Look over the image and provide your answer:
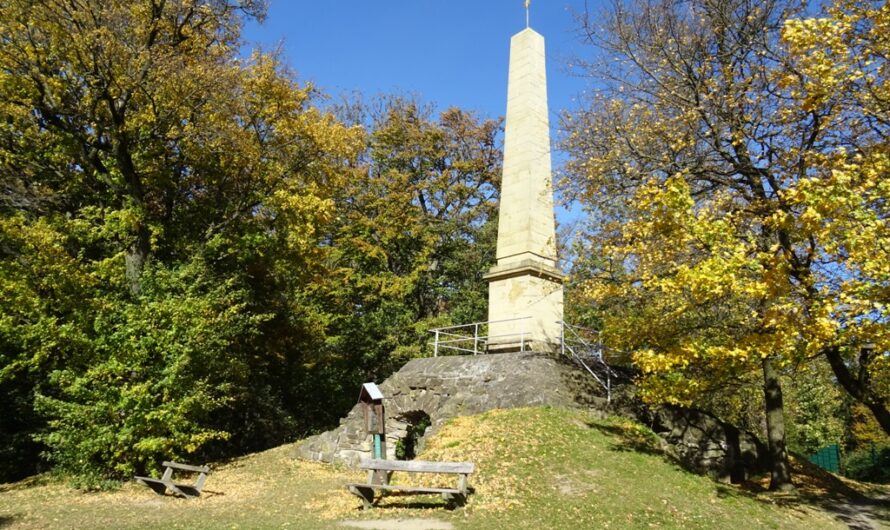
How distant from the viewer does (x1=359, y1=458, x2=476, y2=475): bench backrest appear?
26.0ft

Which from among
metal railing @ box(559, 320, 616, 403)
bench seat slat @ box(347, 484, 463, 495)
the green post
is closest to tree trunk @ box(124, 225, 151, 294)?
the green post

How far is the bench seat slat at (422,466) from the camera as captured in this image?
7.94m

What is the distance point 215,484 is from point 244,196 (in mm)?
7467

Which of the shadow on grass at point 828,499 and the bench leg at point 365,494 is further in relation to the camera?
the shadow on grass at point 828,499

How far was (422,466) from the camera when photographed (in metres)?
8.18

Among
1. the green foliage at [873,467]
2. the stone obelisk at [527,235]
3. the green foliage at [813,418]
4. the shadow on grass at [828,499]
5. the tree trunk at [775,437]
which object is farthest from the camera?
the green foliage at [813,418]

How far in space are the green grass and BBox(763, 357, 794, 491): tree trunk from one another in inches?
15.7

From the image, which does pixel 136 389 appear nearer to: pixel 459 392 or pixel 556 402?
pixel 459 392

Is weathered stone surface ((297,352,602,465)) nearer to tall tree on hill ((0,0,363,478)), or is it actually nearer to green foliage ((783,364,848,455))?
tall tree on hill ((0,0,363,478))

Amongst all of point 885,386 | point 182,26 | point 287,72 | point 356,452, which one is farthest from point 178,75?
point 885,386

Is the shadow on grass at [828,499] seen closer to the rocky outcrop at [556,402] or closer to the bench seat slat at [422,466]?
the rocky outcrop at [556,402]

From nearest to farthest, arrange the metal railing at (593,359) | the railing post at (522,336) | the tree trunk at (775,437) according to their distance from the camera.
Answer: the tree trunk at (775,437)
the metal railing at (593,359)
the railing post at (522,336)

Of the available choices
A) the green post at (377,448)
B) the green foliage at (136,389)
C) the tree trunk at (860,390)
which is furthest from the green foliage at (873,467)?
the green foliage at (136,389)

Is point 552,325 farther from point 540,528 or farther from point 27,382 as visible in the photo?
point 27,382
